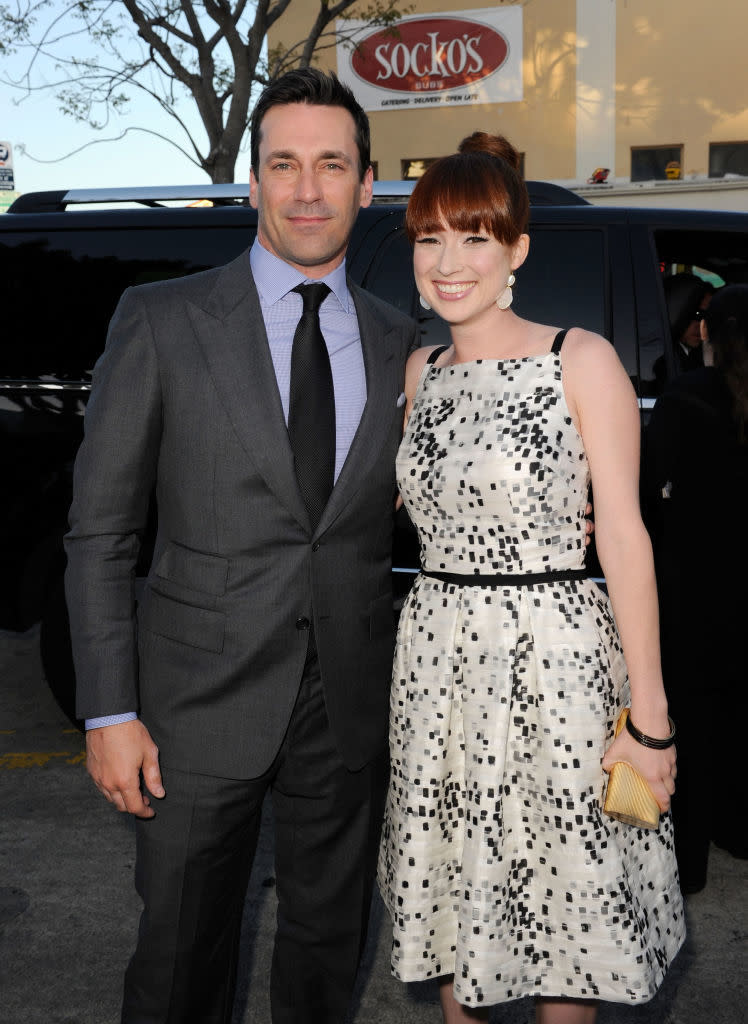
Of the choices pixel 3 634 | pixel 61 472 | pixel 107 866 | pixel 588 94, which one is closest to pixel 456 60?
pixel 588 94

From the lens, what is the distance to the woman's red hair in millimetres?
2184

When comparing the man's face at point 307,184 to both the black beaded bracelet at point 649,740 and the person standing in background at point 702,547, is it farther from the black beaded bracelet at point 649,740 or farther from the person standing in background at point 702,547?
the person standing in background at point 702,547

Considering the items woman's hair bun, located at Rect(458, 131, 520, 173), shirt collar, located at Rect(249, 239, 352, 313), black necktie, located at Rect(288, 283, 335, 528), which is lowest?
black necktie, located at Rect(288, 283, 335, 528)

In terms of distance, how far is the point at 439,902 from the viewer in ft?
7.37

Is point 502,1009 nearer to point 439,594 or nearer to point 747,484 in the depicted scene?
point 439,594

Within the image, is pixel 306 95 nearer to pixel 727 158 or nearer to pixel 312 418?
pixel 312 418

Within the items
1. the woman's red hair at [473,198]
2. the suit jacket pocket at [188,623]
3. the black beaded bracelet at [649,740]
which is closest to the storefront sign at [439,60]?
the woman's red hair at [473,198]

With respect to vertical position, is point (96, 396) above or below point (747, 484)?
above

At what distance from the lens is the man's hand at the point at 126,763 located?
6.70 ft

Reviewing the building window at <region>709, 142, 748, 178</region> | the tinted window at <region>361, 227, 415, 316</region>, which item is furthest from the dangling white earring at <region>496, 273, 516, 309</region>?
the building window at <region>709, 142, 748, 178</region>

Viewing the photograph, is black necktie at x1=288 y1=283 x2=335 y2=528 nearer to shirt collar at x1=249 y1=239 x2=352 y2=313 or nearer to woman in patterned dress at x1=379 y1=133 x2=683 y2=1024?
shirt collar at x1=249 y1=239 x2=352 y2=313

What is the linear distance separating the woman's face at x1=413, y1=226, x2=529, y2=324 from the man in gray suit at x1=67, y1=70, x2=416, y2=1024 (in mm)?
182

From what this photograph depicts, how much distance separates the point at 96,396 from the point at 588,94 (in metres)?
17.5

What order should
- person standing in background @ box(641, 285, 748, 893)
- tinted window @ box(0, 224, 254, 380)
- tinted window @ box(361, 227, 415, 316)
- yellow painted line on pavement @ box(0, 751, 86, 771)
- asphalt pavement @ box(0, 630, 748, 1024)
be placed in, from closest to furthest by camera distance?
1. asphalt pavement @ box(0, 630, 748, 1024)
2. person standing in background @ box(641, 285, 748, 893)
3. tinted window @ box(361, 227, 415, 316)
4. tinted window @ box(0, 224, 254, 380)
5. yellow painted line on pavement @ box(0, 751, 86, 771)
